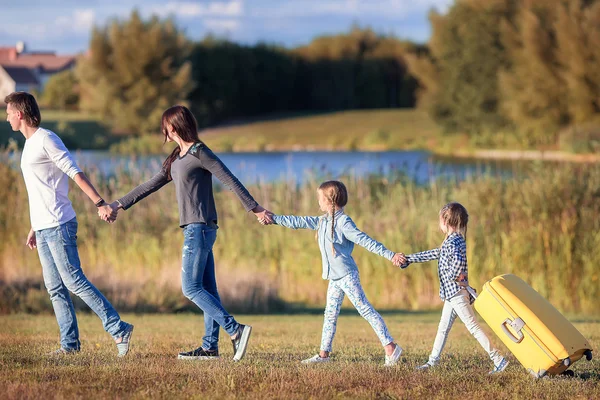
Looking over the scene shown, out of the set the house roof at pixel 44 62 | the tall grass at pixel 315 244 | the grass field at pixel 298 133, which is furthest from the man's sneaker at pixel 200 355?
the house roof at pixel 44 62

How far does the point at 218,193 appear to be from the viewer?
15.9m

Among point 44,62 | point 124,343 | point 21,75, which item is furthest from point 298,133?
point 124,343

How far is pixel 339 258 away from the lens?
242 inches

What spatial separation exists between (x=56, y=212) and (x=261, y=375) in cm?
186

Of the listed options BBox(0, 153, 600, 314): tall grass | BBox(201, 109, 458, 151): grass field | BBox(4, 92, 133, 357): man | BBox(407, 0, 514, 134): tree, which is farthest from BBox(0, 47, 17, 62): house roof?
BBox(4, 92, 133, 357): man

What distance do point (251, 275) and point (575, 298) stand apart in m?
4.44

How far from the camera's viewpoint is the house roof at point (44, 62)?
74688mm

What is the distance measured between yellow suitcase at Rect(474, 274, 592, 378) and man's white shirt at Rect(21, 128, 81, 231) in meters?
2.90

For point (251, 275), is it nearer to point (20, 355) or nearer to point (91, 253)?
point (91, 253)

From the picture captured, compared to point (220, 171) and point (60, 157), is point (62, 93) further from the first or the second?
point (220, 171)

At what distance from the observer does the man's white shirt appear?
6.13 m

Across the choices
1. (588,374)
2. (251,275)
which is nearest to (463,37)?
(251,275)

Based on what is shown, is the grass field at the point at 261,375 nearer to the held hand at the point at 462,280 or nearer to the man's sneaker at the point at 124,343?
the man's sneaker at the point at 124,343

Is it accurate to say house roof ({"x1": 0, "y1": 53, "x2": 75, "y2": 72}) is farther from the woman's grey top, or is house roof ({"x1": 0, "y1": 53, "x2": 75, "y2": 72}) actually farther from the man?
the woman's grey top
